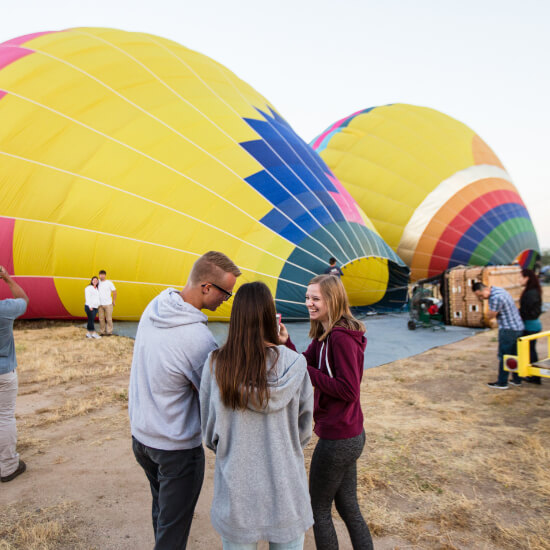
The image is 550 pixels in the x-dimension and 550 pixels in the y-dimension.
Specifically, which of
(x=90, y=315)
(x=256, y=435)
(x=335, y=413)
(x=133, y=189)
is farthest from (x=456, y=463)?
(x=90, y=315)

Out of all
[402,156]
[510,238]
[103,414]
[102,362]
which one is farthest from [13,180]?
[510,238]

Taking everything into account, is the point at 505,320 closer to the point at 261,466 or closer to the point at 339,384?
the point at 339,384

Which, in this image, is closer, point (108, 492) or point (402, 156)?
point (108, 492)

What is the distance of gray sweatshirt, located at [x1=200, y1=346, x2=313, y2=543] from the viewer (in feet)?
4.36

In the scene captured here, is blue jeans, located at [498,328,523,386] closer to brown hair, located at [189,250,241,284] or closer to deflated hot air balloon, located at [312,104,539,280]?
brown hair, located at [189,250,241,284]

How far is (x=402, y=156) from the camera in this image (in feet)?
34.5

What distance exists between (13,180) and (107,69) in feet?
6.64

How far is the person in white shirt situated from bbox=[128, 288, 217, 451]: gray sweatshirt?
4657 millimetres

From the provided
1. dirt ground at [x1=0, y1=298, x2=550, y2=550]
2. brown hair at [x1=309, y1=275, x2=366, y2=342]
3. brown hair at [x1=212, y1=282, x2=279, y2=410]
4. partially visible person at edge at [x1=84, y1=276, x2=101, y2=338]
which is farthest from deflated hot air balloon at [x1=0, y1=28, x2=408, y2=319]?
brown hair at [x1=212, y1=282, x2=279, y2=410]

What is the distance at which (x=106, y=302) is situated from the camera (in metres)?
6.16

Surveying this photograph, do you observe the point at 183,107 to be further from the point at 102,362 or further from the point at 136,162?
the point at 102,362

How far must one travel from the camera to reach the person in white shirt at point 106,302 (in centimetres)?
597

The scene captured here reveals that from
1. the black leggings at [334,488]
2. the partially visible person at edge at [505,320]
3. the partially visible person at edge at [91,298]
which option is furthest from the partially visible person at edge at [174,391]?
the partially visible person at edge at [91,298]

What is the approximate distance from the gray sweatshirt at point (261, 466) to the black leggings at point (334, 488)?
0.36 m
